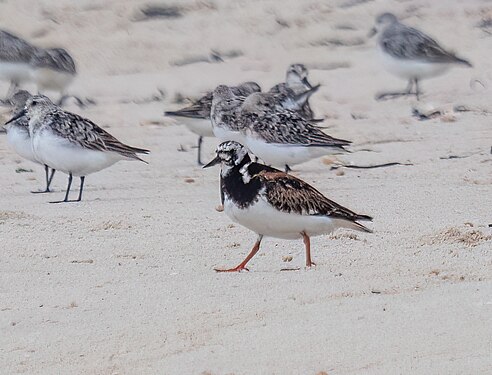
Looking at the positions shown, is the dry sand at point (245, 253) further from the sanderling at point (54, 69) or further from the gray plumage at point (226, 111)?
the gray plumage at point (226, 111)

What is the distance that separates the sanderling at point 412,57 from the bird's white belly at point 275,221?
23.7ft

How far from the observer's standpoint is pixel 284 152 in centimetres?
1080

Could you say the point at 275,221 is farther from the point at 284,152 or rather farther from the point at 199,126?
the point at 199,126

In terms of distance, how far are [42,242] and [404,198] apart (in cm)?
274

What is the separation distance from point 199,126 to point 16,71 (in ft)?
14.4

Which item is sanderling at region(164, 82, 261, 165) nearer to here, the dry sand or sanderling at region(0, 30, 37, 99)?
the dry sand

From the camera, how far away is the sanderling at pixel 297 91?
496 inches

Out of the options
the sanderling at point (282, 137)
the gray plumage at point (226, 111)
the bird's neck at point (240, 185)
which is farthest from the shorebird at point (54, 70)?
the bird's neck at point (240, 185)

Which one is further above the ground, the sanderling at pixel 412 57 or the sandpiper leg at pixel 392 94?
the sanderling at pixel 412 57

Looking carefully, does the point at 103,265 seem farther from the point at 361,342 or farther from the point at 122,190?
the point at 122,190

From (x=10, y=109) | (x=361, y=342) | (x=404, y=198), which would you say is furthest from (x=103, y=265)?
(x=10, y=109)

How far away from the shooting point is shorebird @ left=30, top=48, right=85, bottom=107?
49.0ft

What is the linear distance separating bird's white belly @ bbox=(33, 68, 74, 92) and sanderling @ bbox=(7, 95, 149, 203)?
462 cm

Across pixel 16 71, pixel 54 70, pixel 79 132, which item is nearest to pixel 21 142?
pixel 79 132
